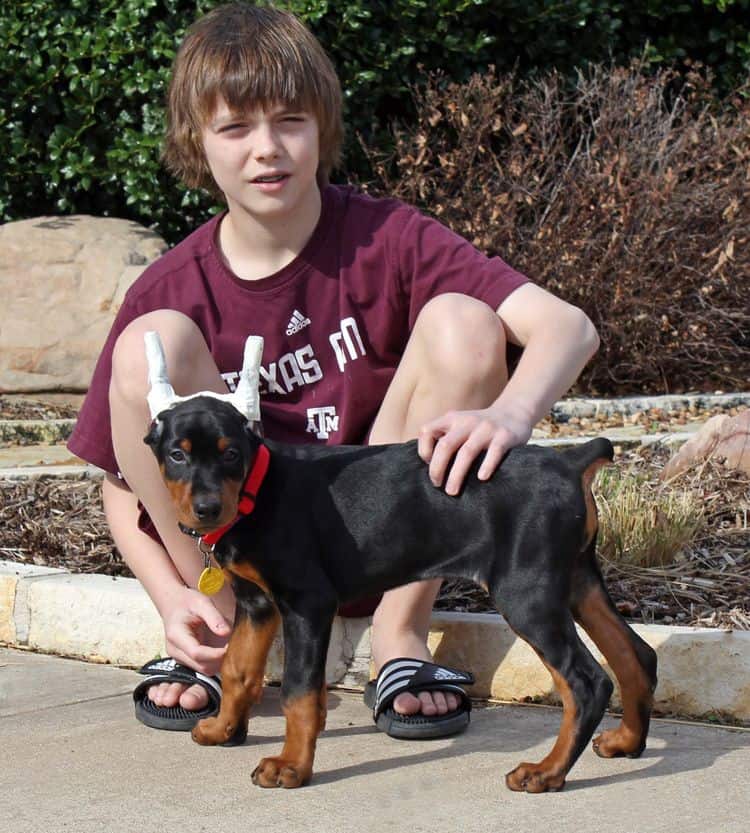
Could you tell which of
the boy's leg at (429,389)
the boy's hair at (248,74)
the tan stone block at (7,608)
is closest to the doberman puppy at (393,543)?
the boy's leg at (429,389)

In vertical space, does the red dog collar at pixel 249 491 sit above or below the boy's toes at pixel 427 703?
above

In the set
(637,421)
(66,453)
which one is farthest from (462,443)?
(637,421)

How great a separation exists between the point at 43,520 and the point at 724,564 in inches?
99.2

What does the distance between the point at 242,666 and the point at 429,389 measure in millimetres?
868

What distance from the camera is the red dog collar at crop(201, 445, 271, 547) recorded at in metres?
2.98

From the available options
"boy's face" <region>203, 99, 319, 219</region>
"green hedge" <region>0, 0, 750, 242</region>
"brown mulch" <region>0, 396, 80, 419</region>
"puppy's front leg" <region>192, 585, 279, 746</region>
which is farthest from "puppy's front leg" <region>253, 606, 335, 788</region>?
"green hedge" <region>0, 0, 750, 242</region>

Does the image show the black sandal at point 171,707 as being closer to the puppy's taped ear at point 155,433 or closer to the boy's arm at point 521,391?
the puppy's taped ear at point 155,433

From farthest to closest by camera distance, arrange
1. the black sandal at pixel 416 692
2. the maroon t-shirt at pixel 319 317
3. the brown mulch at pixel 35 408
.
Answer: the brown mulch at pixel 35 408 → the maroon t-shirt at pixel 319 317 → the black sandal at pixel 416 692

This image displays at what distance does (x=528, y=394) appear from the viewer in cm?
328

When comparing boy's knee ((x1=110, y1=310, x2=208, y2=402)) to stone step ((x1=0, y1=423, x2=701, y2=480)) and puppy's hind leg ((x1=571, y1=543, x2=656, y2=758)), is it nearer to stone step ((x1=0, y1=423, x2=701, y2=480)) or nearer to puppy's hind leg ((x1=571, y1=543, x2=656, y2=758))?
puppy's hind leg ((x1=571, y1=543, x2=656, y2=758))

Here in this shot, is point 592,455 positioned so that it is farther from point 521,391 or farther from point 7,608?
point 7,608

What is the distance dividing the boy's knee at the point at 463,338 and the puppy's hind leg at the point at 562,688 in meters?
0.77

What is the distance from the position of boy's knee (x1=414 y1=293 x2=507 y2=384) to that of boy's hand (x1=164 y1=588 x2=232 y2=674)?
88cm

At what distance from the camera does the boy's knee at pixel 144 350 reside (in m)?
3.52
